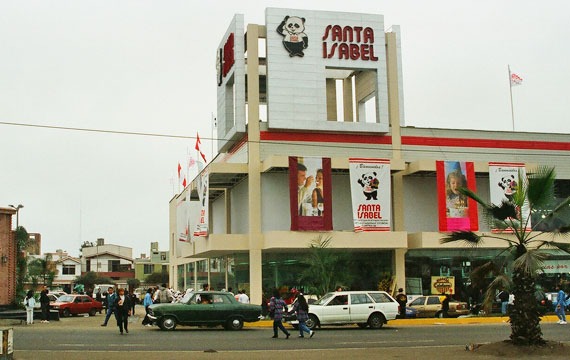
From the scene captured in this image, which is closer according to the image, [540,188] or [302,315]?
[540,188]

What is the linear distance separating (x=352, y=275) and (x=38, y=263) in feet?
174

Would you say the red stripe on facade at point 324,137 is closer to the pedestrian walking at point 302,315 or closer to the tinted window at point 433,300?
the tinted window at point 433,300

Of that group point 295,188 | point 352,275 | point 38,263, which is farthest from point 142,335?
point 38,263

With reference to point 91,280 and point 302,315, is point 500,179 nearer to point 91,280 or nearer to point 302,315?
point 302,315

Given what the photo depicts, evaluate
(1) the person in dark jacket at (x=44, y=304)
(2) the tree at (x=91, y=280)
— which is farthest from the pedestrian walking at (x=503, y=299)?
(2) the tree at (x=91, y=280)

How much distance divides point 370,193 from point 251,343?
21810 mm

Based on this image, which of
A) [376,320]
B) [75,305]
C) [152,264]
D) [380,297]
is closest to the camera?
[376,320]

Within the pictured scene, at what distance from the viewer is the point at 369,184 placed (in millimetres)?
44625

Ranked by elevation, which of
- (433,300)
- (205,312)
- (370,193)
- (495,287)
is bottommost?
(433,300)

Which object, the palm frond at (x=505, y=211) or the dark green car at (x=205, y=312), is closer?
the palm frond at (x=505, y=211)

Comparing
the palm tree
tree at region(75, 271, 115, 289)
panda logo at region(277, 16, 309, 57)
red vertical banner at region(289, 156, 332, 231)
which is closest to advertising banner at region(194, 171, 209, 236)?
red vertical banner at region(289, 156, 332, 231)

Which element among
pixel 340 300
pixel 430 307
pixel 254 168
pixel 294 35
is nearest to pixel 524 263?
pixel 340 300

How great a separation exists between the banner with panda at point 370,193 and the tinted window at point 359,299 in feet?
42.7

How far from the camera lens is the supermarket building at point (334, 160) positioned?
44.8m
